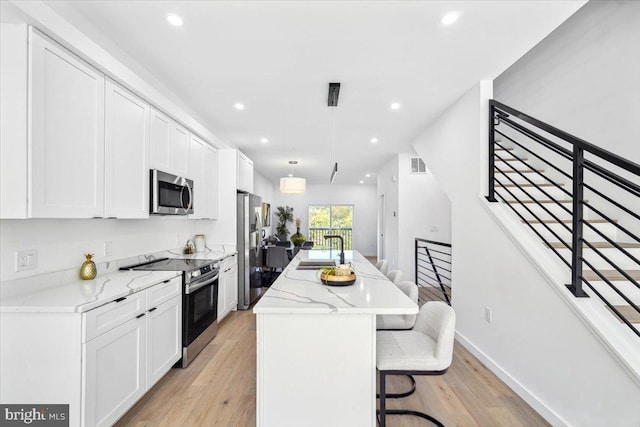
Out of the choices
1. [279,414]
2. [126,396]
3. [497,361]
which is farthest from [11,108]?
[497,361]

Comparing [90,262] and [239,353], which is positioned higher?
[90,262]

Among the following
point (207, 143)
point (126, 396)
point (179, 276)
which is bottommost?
point (126, 396)

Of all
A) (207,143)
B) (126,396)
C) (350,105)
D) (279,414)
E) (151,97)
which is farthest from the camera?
(207,143)

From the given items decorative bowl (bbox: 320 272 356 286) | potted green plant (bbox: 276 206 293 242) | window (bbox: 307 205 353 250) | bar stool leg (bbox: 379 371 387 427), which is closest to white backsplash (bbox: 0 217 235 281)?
decorative bowl (bbox: 320 272 356 286)

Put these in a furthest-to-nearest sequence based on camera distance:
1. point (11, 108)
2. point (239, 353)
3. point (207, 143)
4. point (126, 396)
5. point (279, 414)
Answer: point (207, 143)
point (239, 353)
point (126, 396)
point (279, 414)
point (11, 108)

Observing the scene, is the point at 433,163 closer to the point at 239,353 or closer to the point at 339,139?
the point at 339,139

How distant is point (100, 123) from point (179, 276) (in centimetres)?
138

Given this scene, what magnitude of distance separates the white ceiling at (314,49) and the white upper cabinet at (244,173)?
86 centimetres

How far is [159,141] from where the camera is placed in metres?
2.76

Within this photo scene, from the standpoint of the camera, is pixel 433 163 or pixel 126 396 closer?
pixel 126 396

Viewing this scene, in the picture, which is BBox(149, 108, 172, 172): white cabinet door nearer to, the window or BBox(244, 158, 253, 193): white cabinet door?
BBox(244, 158, 253, 193): white cabinet door

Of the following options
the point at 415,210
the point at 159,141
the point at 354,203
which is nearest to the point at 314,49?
the point at 159,141

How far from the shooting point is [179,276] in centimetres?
263

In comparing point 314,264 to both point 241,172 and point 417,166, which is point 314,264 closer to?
point 241,172
